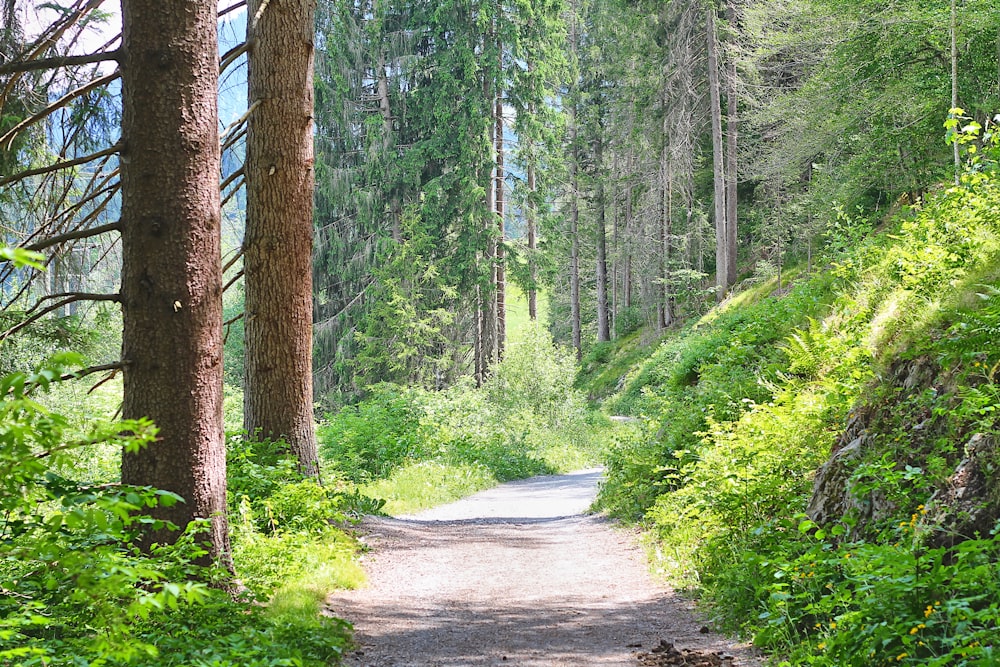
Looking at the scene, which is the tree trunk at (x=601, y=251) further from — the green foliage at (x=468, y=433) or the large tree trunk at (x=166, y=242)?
the large tree trunk at (x=166, y=242)

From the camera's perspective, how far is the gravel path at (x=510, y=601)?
5.37 m

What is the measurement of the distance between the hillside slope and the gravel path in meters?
0.46

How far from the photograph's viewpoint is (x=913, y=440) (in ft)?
16.1

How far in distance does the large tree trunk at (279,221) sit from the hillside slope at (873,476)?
4122 millimetres

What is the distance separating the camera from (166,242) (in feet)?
16.8

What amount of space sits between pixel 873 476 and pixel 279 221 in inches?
227

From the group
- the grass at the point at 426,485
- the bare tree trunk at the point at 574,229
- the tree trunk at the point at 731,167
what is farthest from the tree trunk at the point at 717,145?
the grass at the point at 426,485

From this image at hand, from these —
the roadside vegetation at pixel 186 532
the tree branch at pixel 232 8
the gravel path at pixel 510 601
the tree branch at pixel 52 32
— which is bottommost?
the gravel path at pixel 510 601

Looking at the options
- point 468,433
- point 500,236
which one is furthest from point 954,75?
point 500,236

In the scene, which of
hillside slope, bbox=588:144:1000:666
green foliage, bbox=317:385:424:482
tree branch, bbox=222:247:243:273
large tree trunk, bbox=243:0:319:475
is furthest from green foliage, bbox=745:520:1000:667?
green foliage, bbox=317:385:424:482

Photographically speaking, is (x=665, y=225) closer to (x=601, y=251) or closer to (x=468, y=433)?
(x=601, y=251)

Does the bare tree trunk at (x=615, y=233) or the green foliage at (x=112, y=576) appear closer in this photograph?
the green foliage at (x=112, y=576)

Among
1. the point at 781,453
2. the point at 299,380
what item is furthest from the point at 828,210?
the point at 299,380

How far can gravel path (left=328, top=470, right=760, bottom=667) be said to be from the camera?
537 cm
